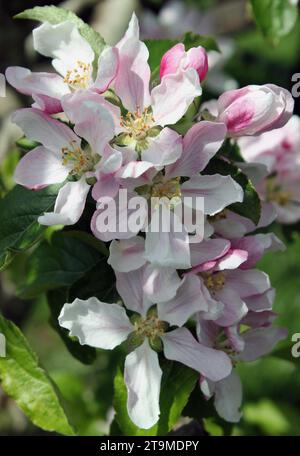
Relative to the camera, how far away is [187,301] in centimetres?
118

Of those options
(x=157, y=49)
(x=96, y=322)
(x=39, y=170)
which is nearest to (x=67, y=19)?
(x=157, y=49)

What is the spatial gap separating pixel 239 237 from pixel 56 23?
460 mm

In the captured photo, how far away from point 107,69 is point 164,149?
14cm

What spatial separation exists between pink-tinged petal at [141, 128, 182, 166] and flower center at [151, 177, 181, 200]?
70mm

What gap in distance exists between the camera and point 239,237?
4.07 ft

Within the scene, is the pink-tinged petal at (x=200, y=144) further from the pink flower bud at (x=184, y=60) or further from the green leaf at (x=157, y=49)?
the green leaf at (x=157, y=49)

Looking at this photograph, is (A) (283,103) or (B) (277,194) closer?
(A) (283,103)

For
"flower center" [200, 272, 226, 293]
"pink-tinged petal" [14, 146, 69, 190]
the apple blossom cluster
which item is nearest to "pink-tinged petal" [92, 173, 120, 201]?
the apple blossom cluster

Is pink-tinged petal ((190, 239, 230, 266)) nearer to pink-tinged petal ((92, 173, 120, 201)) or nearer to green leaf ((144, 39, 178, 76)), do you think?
pink-tinged petal ((92, 173, 120, 201))

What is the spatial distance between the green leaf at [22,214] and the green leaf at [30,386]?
0.16 metres

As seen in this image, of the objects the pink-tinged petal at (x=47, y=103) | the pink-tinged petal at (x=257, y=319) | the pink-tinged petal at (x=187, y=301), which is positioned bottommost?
the pink-tinged petal at (x=257, y=319)

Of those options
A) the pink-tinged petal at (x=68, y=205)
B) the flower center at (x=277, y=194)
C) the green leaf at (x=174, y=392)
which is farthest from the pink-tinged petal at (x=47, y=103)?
the flower center at (x=277, y=194)

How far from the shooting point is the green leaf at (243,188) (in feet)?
3.97

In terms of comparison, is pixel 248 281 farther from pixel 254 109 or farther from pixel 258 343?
pixel 254 109
